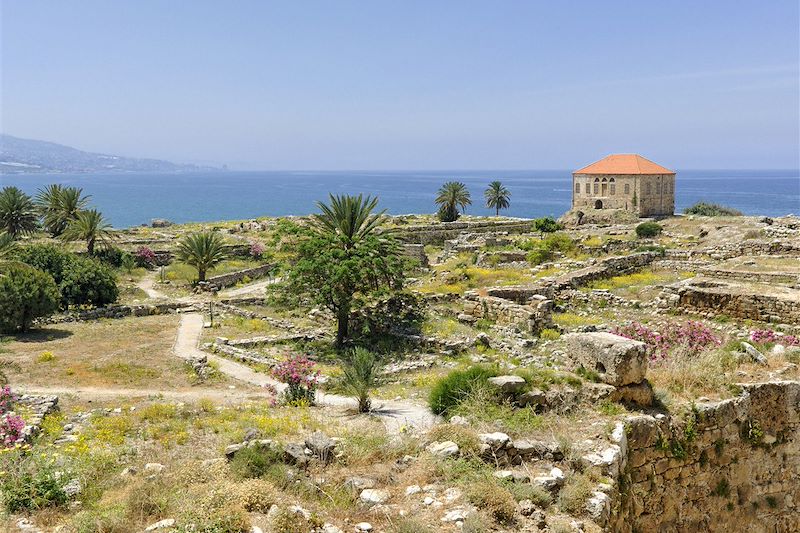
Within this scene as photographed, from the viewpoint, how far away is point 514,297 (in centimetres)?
2244

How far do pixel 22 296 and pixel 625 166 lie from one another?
59.9 m

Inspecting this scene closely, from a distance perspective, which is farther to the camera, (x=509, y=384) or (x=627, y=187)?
(x=627, y=187)

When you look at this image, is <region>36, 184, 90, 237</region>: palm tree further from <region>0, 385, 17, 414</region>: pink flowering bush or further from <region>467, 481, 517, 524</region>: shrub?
<region>467, 481, 517, 524</region>: shrub

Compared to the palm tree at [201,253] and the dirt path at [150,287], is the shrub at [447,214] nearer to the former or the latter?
the palm tree at [201,253]

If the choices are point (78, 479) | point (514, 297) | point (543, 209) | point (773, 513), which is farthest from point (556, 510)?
point (543, 209)

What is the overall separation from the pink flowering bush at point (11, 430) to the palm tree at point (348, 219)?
1310 cm

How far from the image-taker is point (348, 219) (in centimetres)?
2269

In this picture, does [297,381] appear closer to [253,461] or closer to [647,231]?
[253,461]

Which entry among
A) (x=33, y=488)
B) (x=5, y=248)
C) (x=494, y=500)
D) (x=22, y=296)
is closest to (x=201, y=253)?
(x=5, y=248)

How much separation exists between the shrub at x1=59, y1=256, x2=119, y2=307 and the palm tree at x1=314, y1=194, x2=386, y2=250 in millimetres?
10570

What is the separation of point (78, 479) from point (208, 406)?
5.03m

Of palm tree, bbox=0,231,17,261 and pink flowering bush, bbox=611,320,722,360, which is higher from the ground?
palm tree, bbox=0,231,17,261

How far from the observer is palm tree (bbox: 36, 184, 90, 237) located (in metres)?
41.1

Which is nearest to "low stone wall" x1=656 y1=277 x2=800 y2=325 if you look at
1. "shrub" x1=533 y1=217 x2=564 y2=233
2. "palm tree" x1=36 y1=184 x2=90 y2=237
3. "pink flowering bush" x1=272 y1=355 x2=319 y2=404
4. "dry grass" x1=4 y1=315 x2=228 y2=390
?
"pink flowering bush" x1=272 y1=355 x2=319 y2=404
